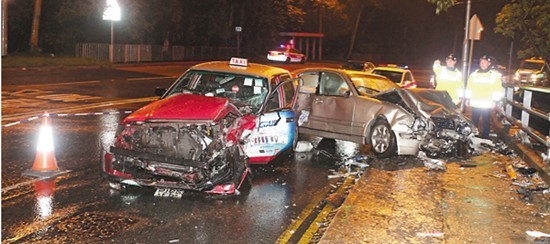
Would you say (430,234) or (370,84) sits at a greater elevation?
(370,84)

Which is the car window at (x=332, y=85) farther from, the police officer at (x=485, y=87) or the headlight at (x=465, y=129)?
the police officer at (x=485, y=87)

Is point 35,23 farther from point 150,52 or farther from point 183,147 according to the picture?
point 183,147

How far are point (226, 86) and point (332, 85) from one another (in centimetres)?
266

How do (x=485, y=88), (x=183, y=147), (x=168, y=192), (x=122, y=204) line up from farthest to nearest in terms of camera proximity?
(x=485, y=88) < (x=168, y=192) < (x=183, y=147) < (x=122, y=204)

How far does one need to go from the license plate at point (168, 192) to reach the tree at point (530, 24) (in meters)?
9.99

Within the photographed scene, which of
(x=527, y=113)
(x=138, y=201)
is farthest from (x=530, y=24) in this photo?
(x=138, y=201)

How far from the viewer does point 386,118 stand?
10203mm

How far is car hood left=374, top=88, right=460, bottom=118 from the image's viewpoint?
1026 cm

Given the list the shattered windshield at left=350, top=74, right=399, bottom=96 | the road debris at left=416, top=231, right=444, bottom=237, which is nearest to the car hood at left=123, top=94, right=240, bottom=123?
the road debris at left=416, top=231, right=444, bottom=237

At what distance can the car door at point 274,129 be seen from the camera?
27.8 feet

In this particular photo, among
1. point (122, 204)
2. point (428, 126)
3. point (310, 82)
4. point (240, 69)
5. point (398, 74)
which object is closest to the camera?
point (122, 204)

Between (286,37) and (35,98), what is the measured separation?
42736 mm

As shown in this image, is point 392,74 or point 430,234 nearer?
point 430,234

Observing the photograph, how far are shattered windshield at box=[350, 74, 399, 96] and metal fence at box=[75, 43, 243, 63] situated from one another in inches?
1088
